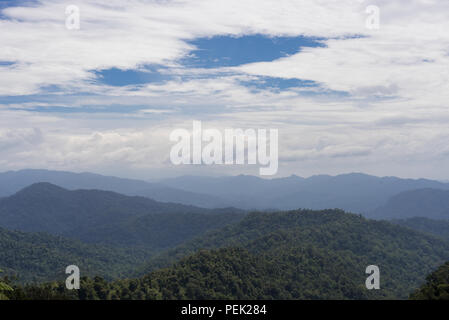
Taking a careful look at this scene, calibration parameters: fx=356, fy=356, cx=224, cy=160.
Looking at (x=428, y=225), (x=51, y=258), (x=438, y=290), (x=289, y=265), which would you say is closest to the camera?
(x=438, y=290)

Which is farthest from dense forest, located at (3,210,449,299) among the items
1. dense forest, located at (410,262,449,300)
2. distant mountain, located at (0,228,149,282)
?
dense forest, located at (410,262,449,300)

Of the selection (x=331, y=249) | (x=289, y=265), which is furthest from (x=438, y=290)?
(x=331, y=249)

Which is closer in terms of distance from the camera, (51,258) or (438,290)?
(438,290)

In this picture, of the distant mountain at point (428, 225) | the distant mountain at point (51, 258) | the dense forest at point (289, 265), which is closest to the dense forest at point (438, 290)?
the dense forest at point (289, 265)

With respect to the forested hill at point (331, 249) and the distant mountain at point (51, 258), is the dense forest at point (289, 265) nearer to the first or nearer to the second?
the forested hill at point (331, 249)

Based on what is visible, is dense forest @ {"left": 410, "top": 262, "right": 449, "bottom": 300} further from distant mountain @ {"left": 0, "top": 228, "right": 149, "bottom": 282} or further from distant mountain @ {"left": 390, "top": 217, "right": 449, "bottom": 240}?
distant mountain @ {"left": 390, "top": 217, "right": 449, "bottom": 240}

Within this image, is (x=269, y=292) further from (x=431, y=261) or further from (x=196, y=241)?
(x=196, y=241)

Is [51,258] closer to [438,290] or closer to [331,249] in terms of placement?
[331,249]
